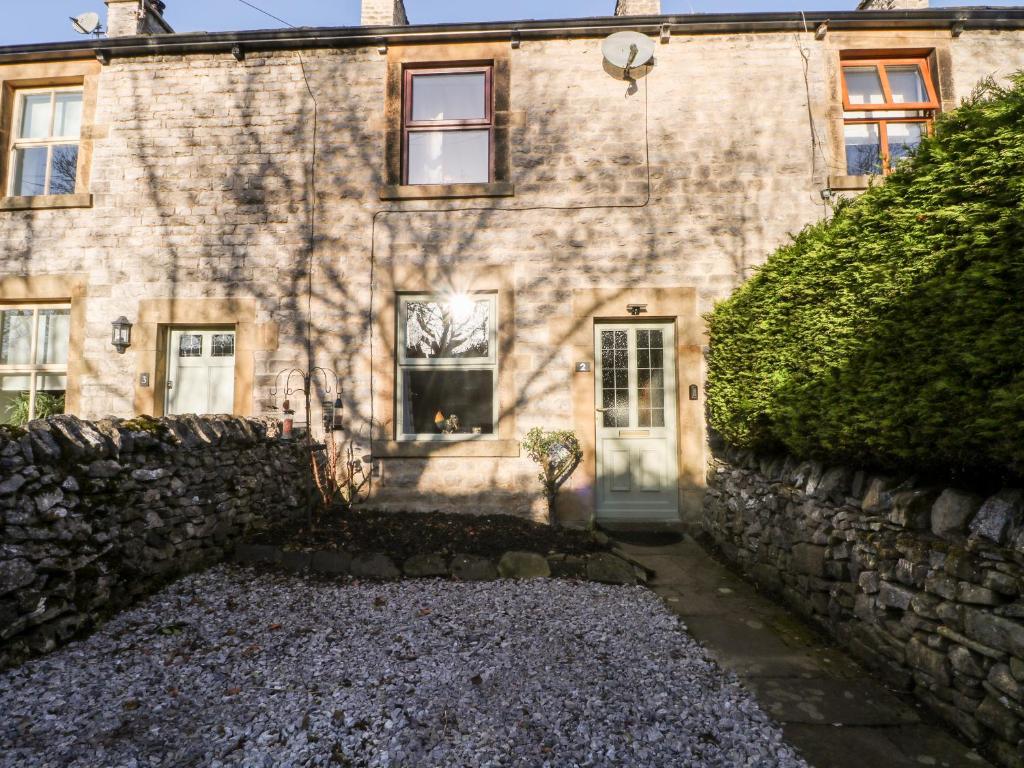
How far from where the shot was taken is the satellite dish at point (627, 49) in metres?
5.96

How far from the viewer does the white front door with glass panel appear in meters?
5.84

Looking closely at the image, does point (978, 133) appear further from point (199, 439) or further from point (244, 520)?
point (244, 520)

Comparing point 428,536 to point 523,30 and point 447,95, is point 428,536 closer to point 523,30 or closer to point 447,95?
point 447,95

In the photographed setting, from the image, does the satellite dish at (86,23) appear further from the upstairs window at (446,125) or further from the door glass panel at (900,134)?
the door glass panel at (900,134)

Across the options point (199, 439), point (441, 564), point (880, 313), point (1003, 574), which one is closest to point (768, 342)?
point (880, 313)

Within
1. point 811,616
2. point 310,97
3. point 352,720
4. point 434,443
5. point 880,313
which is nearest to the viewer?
point 352,720

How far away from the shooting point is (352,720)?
88.7 inches

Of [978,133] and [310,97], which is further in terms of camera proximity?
[310,97]

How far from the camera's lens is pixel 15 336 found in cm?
642

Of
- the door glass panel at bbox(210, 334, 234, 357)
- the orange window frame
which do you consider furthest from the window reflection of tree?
the orange window frame

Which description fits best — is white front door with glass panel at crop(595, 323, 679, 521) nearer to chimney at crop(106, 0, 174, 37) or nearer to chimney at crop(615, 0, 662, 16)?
chimney at crop(615, 0, 662, 16)

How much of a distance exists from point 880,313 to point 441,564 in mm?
3425

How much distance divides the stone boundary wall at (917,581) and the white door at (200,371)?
5.89m

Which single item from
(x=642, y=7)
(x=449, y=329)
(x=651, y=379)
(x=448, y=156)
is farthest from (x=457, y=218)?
(x=642, y=7)
